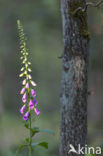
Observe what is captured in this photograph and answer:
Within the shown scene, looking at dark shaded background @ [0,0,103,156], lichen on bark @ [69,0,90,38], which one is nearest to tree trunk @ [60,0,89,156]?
lichen on bark @ [69,0,90,38]

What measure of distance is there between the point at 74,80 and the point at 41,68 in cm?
2208

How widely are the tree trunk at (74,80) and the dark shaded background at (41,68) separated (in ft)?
3.81

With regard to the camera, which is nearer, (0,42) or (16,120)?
(0,42)

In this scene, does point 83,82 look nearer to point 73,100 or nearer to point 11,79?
point 73,100

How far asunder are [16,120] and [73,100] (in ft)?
60.9

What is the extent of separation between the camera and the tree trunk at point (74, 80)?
456 centimetres

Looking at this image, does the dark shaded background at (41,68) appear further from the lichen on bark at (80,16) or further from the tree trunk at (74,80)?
the tree trunk at (74,80)

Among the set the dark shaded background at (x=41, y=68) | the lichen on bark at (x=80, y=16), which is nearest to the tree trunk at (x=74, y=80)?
the lichen on bark at (x=80, y=16)

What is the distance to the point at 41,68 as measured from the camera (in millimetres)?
26625

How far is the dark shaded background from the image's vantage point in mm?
10375

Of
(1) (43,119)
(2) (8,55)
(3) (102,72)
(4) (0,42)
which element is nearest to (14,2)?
(4) (0,42)

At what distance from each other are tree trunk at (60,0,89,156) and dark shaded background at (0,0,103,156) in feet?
3.81

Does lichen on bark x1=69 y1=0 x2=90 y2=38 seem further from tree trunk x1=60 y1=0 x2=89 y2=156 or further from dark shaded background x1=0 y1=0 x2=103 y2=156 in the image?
dark shaded background x1=0 y1=0 x2=103 y2=156

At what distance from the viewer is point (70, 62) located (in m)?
4.60
